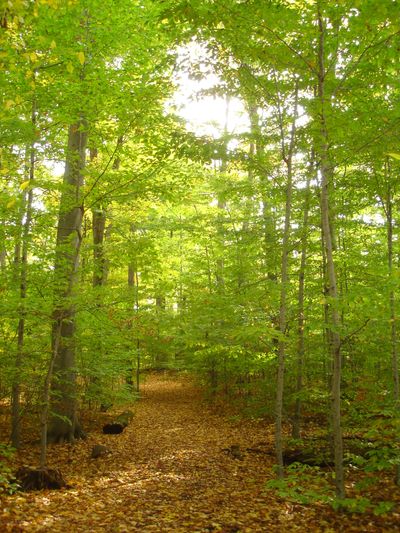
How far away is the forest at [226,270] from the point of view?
5023mm

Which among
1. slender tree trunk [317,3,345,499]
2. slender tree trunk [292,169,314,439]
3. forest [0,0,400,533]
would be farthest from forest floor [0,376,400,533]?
slender tree trunk [292,169,314,439]

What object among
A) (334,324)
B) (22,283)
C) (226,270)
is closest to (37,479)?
(22,283)

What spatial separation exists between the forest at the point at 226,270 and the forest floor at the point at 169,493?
0.04 metres

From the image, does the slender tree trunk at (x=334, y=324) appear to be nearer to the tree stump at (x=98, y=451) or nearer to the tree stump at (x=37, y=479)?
the tree stump at (x=37, y=479)

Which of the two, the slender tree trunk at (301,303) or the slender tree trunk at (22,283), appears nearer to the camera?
the slender tree trunk at (22,283)

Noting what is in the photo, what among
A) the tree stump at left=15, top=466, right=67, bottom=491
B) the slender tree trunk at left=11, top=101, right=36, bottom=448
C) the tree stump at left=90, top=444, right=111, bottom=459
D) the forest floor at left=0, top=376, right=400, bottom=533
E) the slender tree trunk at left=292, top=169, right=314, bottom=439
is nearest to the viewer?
the forest floor at left=0, top=376, right=400, bottom=533

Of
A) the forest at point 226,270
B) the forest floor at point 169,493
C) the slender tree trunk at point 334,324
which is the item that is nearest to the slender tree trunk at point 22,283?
the forest at point 226,270

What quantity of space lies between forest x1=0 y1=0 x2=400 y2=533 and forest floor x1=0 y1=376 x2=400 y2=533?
42 mm

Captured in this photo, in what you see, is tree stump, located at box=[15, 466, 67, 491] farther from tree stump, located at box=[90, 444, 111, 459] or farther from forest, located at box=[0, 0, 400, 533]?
tree stump, located at box=[90, 444, 111, 459]

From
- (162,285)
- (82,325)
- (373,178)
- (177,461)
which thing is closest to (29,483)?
(177,461)

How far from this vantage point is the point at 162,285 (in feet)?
45.2

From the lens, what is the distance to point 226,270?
37.0ft

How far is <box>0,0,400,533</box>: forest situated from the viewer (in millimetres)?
5023

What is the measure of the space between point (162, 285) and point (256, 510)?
8.94 meters
